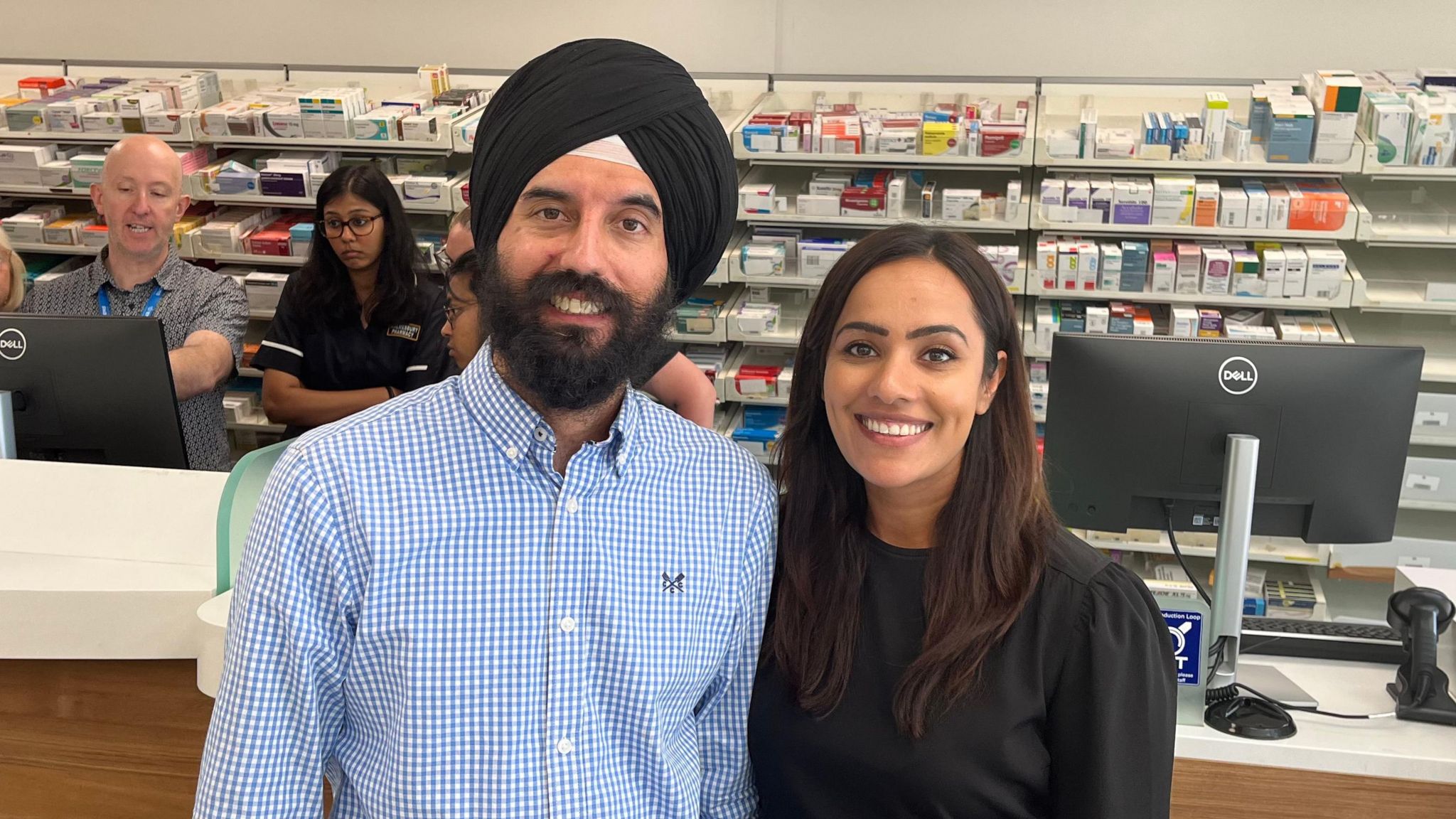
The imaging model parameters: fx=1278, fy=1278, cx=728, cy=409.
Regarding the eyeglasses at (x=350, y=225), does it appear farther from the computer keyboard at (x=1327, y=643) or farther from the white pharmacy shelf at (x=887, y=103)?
the computer keyboard at (x=1327, y=643)

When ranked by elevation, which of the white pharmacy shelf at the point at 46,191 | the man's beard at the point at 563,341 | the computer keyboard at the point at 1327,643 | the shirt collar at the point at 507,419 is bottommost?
the computer keyboard at the point at 1327,643

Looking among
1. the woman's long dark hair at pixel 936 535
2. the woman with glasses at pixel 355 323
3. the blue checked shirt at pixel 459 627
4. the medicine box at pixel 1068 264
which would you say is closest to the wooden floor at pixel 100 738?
the blue checked shirt at pixel 459 627

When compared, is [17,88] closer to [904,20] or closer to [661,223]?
[904,20]

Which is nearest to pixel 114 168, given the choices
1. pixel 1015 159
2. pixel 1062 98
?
pixel 1015 159

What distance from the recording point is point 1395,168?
13.7 feet

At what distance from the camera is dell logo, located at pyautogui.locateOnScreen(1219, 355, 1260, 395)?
7.22ft

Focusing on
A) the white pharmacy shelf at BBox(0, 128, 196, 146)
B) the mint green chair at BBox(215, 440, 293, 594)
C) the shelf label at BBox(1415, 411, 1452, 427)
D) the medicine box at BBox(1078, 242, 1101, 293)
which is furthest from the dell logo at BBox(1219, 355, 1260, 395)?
the white pharmacy shelf at BBox(0, 128, 196, 146)

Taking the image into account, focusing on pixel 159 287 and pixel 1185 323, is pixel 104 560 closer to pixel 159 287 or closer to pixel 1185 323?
pixel 159 287

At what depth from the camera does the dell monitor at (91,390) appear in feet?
8.63

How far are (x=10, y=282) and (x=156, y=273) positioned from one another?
2.05 ft

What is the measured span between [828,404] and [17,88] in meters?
5.18

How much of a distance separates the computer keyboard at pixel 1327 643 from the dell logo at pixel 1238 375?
0.52 m

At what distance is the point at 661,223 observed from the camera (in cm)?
152

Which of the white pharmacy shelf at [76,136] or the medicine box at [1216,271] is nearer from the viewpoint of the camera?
the medicine box at [1216,271]
